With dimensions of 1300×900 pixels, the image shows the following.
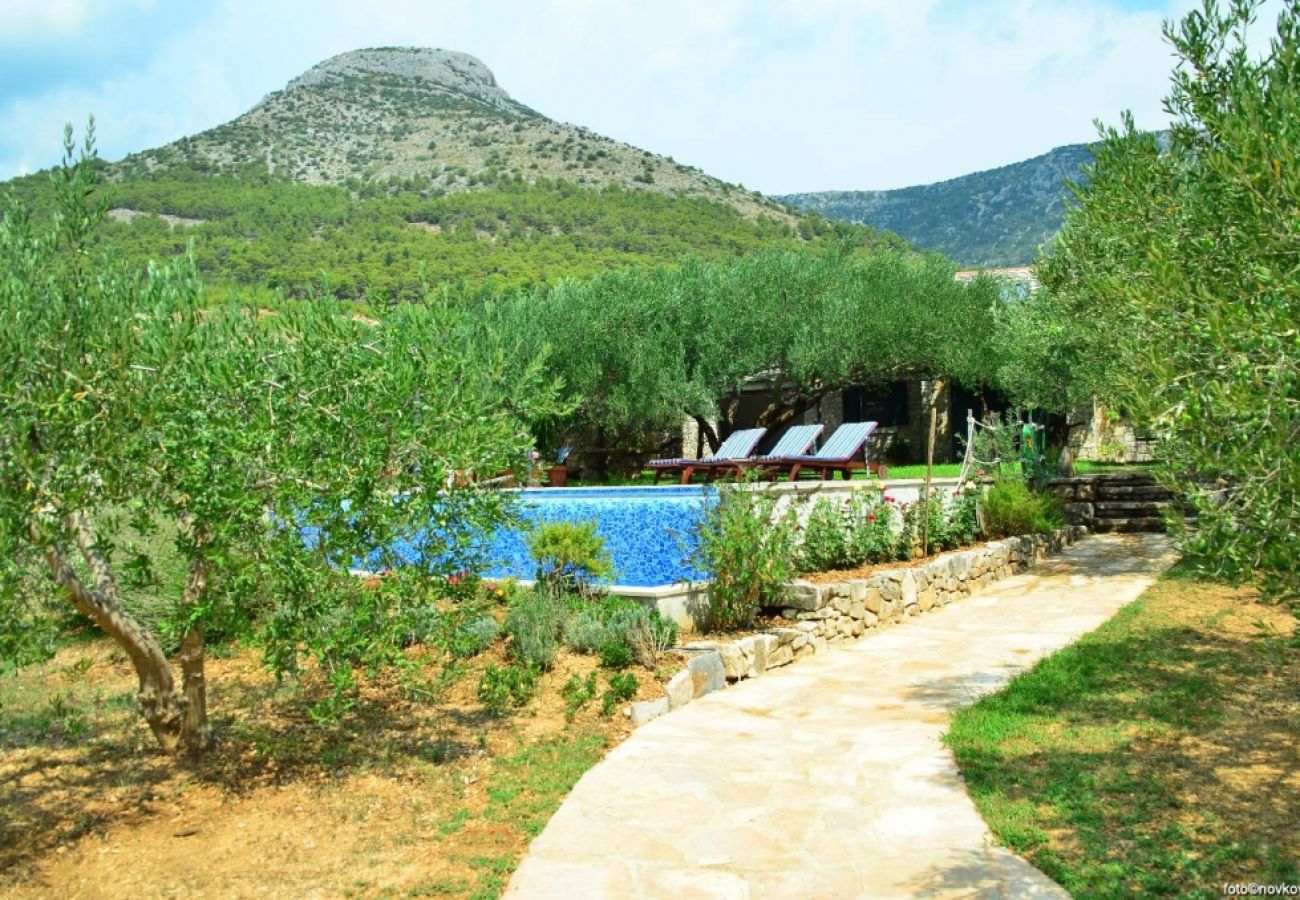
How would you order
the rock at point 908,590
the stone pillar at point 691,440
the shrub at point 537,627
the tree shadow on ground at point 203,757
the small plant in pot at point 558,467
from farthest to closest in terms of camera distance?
1. the stone pillar at point 691,440
2. the small plant in pot at point 558,467
3. the rock at point 908,590
4. the shrub at point 537,627
5. the tree shadow on ground at point 203,757

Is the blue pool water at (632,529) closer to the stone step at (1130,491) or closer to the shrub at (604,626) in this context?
the shrub at (604,626)

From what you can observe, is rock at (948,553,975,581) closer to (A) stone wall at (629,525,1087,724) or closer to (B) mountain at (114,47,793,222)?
(A) stone wall at (629,525,1087,724)

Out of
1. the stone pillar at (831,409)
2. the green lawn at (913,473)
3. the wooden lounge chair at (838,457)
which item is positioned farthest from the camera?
the stone pillar at (831,409)

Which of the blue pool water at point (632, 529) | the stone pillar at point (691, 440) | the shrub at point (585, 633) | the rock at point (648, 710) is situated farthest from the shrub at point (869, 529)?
the stone pillar at point (691, 440)

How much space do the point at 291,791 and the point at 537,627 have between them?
251 centimetres

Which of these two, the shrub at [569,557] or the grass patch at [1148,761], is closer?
the grass patch at [1148,761]

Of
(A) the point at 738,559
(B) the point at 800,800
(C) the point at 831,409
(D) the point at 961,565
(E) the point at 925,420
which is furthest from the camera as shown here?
Result: (C) the point at 831,409

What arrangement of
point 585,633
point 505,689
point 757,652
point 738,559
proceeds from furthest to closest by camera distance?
point 738,559 → point 757,652 → point 585,633 → point 505,689

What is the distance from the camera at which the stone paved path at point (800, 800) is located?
415 centimetres

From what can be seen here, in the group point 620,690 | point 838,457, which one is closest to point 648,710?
point 620,690

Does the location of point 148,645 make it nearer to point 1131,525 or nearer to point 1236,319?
point 1236,319

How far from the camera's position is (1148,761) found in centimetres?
532

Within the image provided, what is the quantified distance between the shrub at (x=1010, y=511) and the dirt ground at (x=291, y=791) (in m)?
7.17

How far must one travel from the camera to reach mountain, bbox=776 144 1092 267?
266 ft
